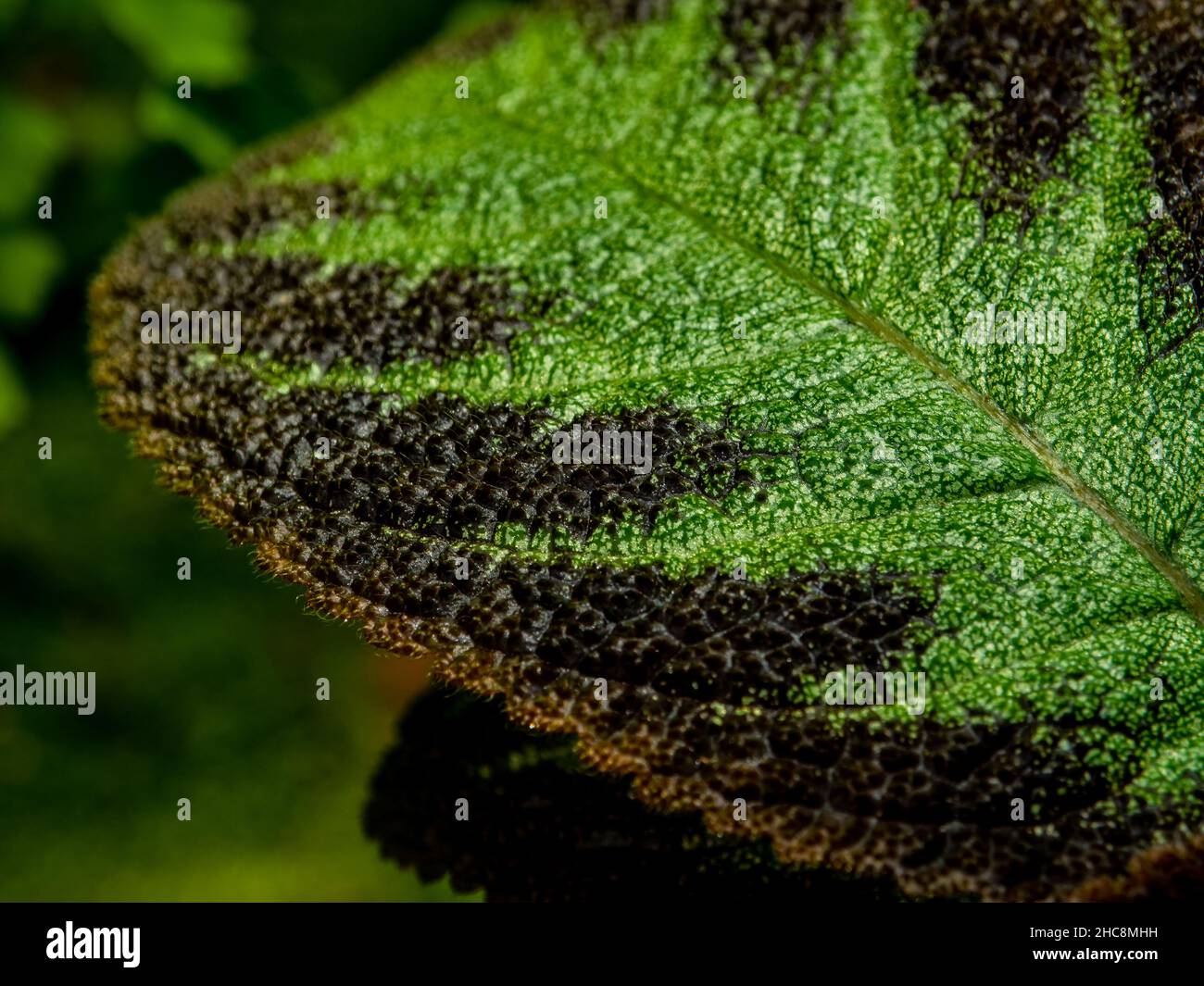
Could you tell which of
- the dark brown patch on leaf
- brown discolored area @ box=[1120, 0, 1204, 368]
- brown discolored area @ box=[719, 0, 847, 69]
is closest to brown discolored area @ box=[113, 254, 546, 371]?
the dark brown patch on leaf

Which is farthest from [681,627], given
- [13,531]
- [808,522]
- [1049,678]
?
[13,531]

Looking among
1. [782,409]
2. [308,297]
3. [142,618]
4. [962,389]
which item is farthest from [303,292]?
[142,618]

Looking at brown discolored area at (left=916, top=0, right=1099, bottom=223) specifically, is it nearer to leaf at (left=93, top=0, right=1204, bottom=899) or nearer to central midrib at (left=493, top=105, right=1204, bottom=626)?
leaf at (left=93, top=0, right=1204, bottom=899)

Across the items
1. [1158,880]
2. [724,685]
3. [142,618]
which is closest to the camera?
[1158,880]

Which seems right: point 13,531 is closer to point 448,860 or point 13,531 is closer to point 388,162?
point 388,162

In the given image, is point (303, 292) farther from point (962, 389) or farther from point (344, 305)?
point (962, 389)

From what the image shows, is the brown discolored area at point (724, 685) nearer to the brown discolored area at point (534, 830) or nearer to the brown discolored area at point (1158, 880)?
the brown discolored area at point (1158, 880)
